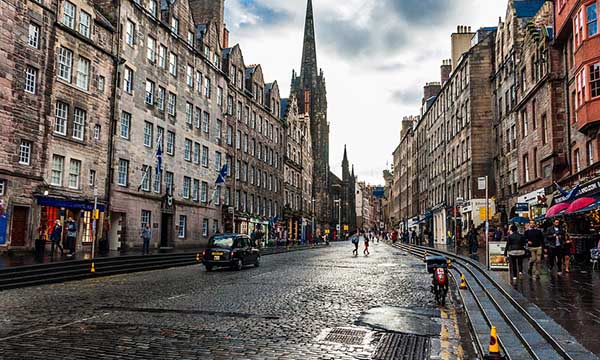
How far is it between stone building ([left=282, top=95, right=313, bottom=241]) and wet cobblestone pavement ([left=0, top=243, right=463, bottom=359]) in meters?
50.9

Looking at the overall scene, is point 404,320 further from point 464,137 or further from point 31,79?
point 464,137

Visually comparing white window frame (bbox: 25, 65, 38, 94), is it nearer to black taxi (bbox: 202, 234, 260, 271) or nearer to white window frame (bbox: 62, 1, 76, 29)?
white window frame (bbox: 62, 1, 76, 29)

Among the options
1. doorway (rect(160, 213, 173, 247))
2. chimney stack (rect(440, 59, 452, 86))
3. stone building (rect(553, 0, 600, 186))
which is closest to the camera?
stone building (rect(553, 0, 600, 186))

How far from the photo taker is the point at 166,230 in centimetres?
3734

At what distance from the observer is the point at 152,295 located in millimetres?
13352

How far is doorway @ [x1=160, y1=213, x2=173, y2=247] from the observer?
3712 cm

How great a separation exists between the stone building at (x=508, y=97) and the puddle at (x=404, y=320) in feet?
84.4

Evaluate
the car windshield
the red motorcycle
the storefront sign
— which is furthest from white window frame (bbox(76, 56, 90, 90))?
the red motorcycle

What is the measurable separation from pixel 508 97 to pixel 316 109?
216 feet

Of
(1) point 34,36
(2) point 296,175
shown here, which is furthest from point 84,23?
(2) point 296,175

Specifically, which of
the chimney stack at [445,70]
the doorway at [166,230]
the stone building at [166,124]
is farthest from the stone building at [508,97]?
the doorway at [166,230]

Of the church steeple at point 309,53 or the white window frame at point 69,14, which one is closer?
the white window frame at point 69,14

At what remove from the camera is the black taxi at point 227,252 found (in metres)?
22.1

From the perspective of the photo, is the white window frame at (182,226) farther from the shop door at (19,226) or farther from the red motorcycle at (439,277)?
the red motorcycle at (439,277)
